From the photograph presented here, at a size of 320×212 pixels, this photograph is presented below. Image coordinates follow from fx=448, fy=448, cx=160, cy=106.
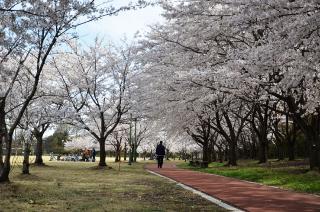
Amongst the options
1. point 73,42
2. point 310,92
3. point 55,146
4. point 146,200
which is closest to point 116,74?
point 73,42

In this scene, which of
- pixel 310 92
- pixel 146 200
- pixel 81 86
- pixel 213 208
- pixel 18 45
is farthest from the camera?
pixel 81 86

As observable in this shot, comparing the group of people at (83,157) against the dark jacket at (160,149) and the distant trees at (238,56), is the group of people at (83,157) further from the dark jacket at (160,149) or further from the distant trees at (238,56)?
the distant trees at (238,56)

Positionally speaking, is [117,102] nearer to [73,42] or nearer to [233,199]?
[73,42]

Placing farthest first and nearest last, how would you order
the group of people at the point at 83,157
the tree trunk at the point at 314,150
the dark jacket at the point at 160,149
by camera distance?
the group of people at the point at 83,157 < the dark jacket at the point at 160,149 < the tree trunk at the point at 314,150

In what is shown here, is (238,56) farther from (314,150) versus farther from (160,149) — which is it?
(160,149)

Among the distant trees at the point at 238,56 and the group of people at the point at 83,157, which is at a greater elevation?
the distant trees at the point at 238,56

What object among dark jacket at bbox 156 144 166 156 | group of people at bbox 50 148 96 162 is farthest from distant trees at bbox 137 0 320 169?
group of people at bbox 50 148 96 162

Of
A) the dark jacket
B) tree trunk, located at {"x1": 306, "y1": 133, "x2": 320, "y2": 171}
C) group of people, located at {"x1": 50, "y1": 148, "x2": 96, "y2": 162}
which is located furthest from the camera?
group of people, located at {"x1": 50, "y1": 148, "x2": 96, "y2": 162}

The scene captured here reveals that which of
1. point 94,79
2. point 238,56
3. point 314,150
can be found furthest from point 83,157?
point 238,56

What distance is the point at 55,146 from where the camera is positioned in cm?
9700

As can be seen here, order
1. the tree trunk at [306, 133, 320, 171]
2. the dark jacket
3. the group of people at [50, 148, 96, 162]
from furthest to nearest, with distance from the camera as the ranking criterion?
1. the group of people at [50, 148, 96, 162]
2. the dark jacket
3. the tree trunk at [306, 133, 320, 171]

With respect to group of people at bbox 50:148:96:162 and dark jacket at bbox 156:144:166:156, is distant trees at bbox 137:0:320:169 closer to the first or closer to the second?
dark jacket at bbox 156:144:166:156

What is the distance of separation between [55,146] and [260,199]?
297 feet

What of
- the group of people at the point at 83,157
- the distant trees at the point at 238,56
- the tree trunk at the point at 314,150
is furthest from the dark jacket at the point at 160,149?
the group of people at the point at 83,157
